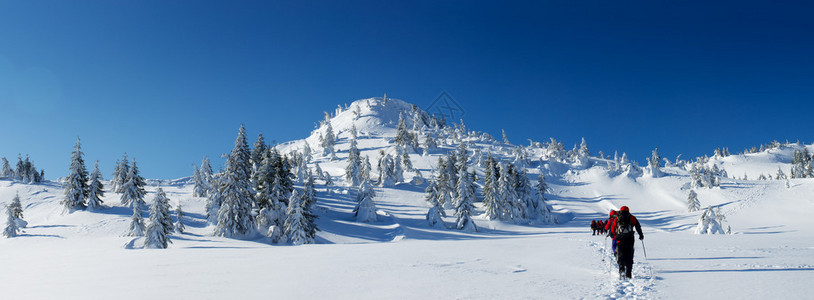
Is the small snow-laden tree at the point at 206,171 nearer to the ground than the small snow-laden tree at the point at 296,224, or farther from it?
farther from it

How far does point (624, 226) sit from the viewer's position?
1018 centimetres

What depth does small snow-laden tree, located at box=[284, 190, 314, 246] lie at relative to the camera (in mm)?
36938

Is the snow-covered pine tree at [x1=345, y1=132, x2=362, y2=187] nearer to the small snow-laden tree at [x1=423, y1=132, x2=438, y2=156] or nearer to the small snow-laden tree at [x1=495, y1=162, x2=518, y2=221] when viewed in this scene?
the small snow-laden tree at [x1=495, y1=162, x2=518, y2=221]

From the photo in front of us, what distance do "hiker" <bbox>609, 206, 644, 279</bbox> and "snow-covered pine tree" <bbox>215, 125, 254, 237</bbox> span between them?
35.5m

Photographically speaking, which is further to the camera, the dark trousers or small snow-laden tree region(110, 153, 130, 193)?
small snow-laden tree region(110, 153, 130, 193)

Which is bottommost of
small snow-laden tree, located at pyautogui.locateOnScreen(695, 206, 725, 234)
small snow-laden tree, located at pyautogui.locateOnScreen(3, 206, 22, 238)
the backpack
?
small snow-laden tree, located at pyautogui.locateOnScreen(3, 206, 22, 238)

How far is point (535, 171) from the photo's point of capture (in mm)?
125875

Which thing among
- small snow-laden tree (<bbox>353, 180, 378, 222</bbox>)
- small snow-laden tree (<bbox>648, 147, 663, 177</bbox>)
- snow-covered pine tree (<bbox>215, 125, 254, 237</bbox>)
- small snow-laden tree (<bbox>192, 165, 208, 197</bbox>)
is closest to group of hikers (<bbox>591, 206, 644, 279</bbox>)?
snow-covered pine tree (<bbox>215, 125, 254, 237</bbox>)

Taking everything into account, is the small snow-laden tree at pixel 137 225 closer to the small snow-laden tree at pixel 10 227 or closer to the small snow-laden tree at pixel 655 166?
the small snow-laden tree at pixel 10 227

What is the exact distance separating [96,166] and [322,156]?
306 feet

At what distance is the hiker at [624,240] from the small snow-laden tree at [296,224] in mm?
30764

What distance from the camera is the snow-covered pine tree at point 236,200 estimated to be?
38.5m

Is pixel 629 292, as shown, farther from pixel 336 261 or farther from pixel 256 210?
pixel 256 210

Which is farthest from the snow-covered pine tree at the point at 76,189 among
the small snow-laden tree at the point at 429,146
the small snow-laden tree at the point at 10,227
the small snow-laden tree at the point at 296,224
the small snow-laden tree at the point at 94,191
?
the small snow-laden tree at the point at 429,146
